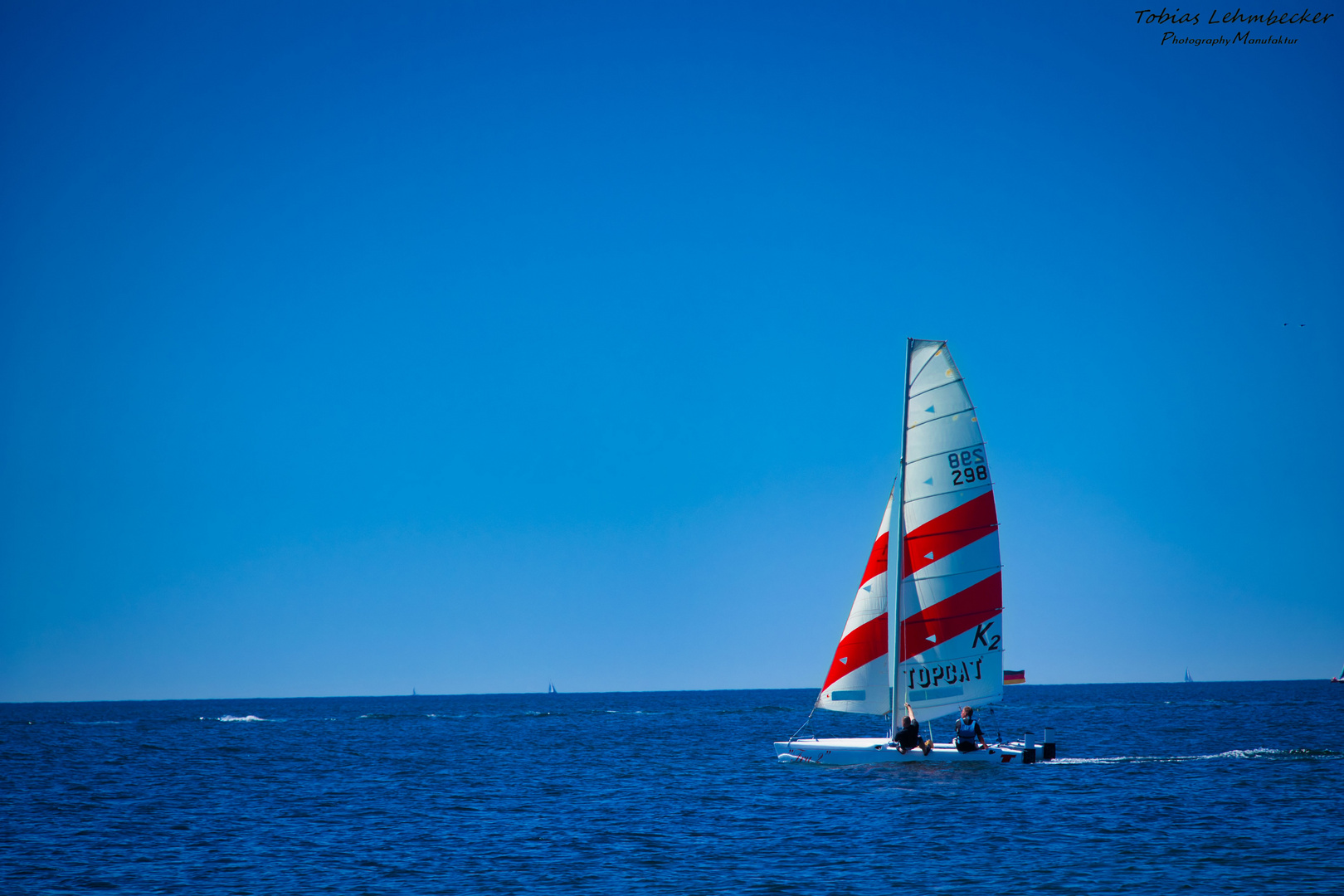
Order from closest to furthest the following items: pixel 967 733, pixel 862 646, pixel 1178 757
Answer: pixel 967 733 → pixel 862 646 → pixel 1178 757

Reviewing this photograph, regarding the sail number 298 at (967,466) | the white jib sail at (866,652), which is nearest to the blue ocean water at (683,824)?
the white jib sail at (866,652)

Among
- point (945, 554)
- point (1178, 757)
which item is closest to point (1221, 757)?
point (1178, 757)

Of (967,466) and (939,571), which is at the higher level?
(967,466)

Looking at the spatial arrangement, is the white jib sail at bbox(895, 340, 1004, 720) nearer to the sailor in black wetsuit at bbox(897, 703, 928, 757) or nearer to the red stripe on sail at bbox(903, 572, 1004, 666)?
the red stripe on sail at bbox(903, 572, 1004, 666)

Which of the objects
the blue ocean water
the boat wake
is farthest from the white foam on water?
the blue ocean water

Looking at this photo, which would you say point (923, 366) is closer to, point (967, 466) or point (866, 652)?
point (967, 466)

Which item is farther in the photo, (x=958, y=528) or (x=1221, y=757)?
(x=1221, y=757)

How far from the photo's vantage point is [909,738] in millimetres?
37375

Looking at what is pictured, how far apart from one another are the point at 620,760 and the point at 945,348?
26.4m

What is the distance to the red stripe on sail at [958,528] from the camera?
38.2m

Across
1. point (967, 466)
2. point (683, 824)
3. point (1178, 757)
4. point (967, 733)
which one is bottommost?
point (683, 824)

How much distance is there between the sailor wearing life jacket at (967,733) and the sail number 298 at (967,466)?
726 centimetres

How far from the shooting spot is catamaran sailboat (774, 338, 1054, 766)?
1497 inches

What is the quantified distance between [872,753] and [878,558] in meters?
6.33
